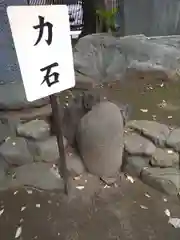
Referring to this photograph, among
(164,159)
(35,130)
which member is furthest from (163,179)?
(35,130)

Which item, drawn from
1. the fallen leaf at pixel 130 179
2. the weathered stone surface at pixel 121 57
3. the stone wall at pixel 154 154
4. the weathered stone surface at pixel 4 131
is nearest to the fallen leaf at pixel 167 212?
the stone wall at pixel 154 154

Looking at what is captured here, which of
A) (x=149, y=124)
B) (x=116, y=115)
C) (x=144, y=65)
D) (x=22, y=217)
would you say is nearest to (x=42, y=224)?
(x=22, y=217)

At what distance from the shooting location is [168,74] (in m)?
2.77

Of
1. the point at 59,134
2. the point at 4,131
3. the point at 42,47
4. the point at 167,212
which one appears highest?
the point at 42,47

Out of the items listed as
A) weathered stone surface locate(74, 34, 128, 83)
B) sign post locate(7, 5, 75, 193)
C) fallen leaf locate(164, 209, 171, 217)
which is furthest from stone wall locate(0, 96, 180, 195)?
weathered stone surface locate(74, 34, 128, 83)

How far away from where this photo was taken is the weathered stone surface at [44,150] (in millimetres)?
1901

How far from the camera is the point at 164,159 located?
6.18 feet

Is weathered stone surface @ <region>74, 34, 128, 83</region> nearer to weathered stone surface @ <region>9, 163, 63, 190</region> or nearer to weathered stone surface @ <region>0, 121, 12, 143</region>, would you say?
weathered stone surface @ <region>0, 121, 12, 143</region>

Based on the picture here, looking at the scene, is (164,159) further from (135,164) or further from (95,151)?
(95,151)

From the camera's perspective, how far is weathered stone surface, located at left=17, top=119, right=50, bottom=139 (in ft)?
6.42

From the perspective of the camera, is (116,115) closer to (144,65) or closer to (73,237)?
(73,237)

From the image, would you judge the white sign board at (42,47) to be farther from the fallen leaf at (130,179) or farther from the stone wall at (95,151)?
the fallen leaf at (130,179)

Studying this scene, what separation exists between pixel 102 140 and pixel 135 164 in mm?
229

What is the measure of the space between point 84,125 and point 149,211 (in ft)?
1.81
